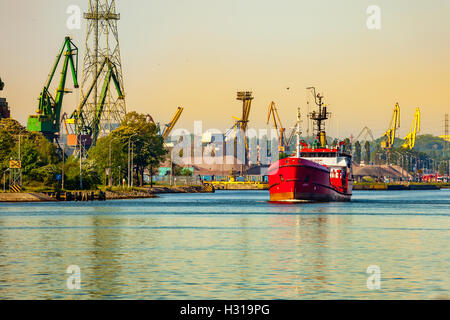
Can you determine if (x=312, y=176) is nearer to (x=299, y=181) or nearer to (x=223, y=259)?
(x=299, y=181)

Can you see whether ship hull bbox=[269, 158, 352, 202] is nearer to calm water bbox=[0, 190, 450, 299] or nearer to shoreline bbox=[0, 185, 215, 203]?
calm water bbox=[0, 190, 450, 299]

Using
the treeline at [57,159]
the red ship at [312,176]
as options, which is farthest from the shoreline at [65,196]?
the red ship at [312,176]

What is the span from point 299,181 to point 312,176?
6.76 ft

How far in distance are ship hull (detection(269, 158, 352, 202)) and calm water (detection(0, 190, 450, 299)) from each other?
30236 millimetres

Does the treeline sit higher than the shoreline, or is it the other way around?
the treeline

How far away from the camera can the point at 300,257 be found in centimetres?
4866

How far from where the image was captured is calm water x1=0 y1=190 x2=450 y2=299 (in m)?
35.0

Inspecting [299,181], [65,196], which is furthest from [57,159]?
[299,181]

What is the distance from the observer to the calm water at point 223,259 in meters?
35.0

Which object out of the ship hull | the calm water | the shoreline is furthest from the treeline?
the calm water

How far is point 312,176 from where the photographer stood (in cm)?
11612

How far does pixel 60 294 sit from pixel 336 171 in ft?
341
